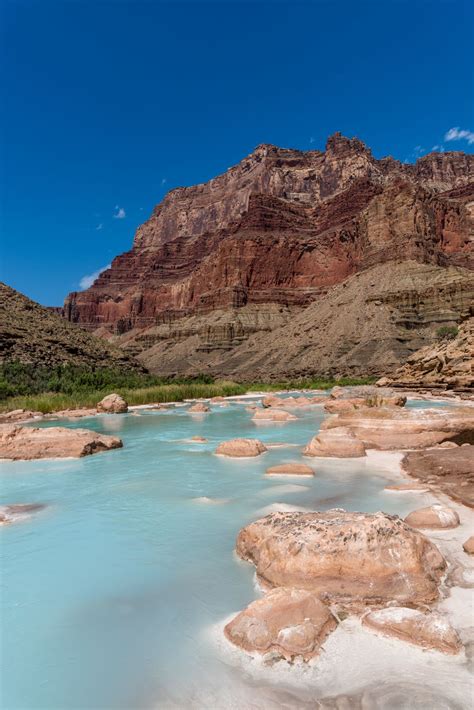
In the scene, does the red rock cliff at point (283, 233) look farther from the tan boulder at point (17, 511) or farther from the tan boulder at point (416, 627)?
the tan boulder at point (416, 627)

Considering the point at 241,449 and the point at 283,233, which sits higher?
the point at 283,233

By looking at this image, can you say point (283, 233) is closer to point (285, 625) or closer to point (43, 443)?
point (43, 443)

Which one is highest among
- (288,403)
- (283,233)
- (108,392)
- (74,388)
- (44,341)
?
(283,233)

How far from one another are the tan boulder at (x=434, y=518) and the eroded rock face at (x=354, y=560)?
133cm

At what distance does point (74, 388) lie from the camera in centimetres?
3017

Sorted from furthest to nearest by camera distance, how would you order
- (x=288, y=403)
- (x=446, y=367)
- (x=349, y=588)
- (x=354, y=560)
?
(x=446, y=367), (x=288, y=403), (x=354, y=560), (x=349, y=588)

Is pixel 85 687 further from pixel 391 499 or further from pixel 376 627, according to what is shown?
pixel 391 499

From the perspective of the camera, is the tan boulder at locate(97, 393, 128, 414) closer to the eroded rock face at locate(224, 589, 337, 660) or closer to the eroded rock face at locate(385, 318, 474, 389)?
the eroded rock face at locate(385, 318, 474, 389)

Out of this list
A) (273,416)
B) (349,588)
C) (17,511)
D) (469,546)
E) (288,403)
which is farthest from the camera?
(288,403)

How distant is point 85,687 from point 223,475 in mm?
6902

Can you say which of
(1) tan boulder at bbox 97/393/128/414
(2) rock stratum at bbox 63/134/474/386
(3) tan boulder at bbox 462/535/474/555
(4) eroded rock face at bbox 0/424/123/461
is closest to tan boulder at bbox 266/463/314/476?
(3) tan boulder at bbox 462/535/474/555

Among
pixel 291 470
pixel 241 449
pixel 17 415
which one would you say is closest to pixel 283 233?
pixel 17 415

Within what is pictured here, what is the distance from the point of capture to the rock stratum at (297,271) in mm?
67875

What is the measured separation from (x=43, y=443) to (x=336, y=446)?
7789mm
